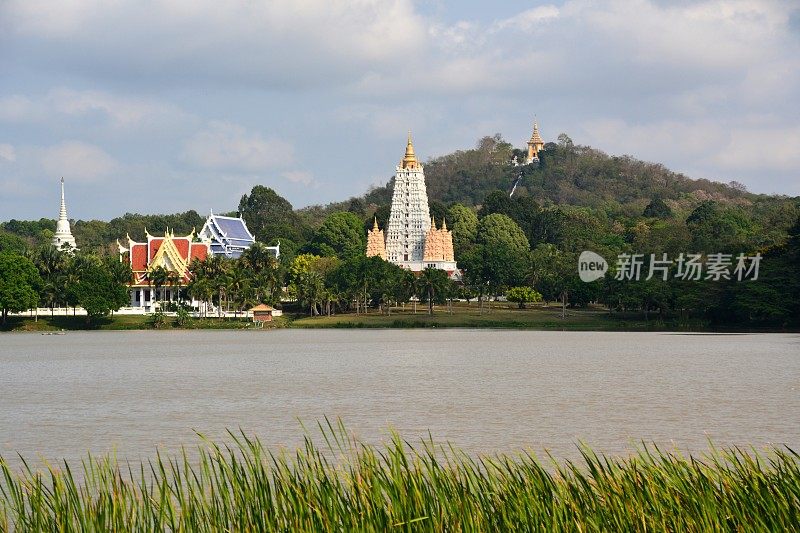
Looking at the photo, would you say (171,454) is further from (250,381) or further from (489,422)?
(250,381)

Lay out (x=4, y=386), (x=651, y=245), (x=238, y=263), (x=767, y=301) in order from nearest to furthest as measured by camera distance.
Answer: (x=4, y=386) → (x=767, y=301) → (x=238, y=263) → (x=651, y=245)

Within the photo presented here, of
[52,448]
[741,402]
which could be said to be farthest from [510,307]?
[52,448]

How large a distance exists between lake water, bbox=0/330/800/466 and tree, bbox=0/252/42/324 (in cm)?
1065

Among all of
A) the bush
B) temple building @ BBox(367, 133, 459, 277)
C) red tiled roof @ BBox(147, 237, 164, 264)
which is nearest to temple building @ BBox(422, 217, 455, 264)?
temple building @ BBox(367, 133, 459, 277)

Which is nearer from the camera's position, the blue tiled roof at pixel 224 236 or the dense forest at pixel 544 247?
the dense forest at pixel 544 247

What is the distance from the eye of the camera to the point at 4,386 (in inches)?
1641

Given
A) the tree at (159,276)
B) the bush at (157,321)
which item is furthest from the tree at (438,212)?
the bush at (157,321)

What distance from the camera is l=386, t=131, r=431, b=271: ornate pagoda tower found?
135 metres

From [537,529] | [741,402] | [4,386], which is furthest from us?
[4,386]

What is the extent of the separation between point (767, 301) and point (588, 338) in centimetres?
1103

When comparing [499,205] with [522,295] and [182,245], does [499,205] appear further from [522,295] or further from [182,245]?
[182,245]

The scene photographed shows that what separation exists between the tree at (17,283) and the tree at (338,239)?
155ft

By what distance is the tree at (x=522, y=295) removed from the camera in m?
97.5

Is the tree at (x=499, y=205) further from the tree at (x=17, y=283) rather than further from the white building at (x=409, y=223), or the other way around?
the tree at (x=17, y=283)
